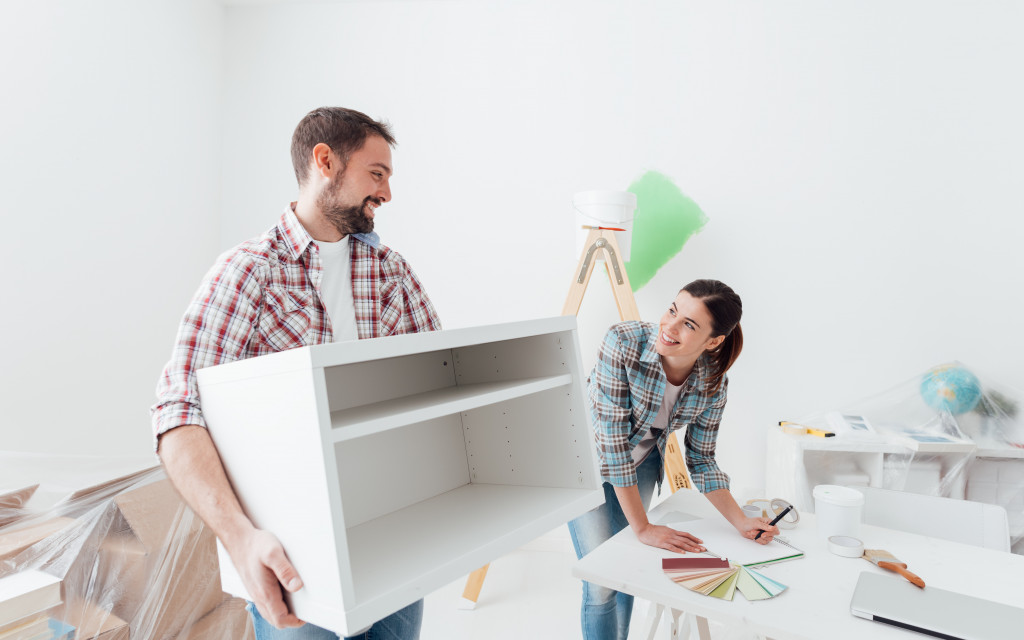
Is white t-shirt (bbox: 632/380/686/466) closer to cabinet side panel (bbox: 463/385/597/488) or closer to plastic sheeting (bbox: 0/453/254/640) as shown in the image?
cabinet side panel (bbox: 463/385/597/488)

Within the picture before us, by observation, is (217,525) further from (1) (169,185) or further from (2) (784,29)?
(2) (784,29)

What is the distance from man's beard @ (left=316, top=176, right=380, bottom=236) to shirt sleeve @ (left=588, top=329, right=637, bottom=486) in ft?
2.26

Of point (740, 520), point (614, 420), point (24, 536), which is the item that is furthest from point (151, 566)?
point (740, 520)

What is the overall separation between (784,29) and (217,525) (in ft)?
8.52

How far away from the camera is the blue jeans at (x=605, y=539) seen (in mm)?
1526

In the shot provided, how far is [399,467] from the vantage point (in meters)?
1.00

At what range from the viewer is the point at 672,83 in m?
2.52

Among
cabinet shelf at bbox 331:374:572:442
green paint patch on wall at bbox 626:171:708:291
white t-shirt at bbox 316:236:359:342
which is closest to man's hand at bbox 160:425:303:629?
cabinet shelf at bbox 331:374:572:442

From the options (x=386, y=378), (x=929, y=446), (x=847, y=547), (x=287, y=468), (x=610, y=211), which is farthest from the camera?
(x=610, y=211)

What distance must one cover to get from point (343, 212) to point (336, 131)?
127mm

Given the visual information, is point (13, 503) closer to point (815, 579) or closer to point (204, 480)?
point (204, 480)

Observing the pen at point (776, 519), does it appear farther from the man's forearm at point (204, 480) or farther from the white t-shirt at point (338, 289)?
the man's forearm at point (204, 480)

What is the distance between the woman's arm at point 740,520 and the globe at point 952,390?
1.07 meters

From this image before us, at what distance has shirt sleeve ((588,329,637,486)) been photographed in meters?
1.42
